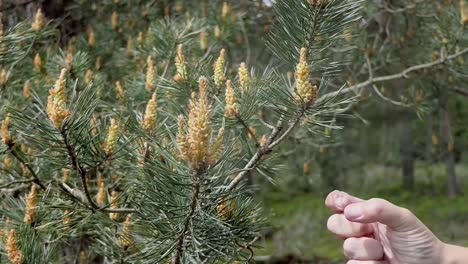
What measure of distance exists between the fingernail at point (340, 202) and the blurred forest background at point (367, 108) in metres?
0.10

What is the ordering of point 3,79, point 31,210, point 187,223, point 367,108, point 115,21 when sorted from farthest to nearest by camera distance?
point 367,108, point 115,21, point 3,79, point 31,210, point 187,223

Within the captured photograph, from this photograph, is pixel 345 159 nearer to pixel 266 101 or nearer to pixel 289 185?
pixel 289 185

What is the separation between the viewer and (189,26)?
1.36 m

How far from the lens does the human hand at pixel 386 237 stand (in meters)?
0.77

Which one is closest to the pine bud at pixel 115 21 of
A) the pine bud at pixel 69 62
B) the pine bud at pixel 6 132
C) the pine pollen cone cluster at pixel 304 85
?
the pine bud at pixel 69 62

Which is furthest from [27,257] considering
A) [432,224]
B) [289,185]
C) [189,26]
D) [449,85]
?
[289,185]

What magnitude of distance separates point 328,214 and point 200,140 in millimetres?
5598

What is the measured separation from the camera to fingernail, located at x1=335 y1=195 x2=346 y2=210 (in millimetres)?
770

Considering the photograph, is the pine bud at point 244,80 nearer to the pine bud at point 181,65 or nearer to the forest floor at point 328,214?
the pine bud at point 181,65

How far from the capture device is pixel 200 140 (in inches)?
21.6

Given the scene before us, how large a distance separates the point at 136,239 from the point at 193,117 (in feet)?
1.16

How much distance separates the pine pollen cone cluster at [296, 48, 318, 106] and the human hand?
0.15 metres

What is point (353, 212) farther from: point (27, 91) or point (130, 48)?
point (130, 48)

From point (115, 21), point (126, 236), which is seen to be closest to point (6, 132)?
point (126, 236)
